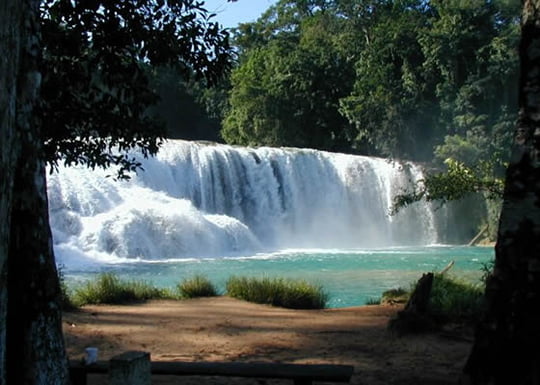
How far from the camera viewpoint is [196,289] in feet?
36.6

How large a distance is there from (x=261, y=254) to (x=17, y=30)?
19.8 m

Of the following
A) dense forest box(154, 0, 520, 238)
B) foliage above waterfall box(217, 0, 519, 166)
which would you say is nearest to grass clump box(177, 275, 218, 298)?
dense forest box(154, 0, 520, 238)

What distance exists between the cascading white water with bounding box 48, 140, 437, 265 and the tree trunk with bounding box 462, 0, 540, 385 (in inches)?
677

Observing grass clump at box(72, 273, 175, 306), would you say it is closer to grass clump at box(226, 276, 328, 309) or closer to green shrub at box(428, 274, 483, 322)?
grass clump at box(226, 276, 328, 309)

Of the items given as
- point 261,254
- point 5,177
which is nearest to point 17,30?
point 5,177

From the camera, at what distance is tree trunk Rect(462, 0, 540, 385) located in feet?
9.37

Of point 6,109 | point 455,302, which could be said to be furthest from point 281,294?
point 6,109

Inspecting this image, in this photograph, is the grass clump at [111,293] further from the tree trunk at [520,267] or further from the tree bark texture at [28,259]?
the tree trunk at [520,267]

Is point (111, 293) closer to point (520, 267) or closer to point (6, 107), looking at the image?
point (6, 107)

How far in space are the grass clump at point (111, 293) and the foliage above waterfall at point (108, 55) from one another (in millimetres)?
4473

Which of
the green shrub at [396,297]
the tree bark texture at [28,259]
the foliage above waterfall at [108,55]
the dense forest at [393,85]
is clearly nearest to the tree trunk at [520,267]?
the tree bark texture at [28,259]

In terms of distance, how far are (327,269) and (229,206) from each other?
9.21 metres

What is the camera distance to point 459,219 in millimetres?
31797

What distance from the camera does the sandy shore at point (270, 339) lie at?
19.6 feet
